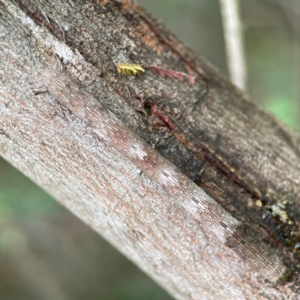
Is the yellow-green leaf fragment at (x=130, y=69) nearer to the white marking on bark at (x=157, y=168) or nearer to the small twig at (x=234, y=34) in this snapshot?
the white marking on bark at (x=157, y=168)

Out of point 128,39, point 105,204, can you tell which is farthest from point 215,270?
point 128,39

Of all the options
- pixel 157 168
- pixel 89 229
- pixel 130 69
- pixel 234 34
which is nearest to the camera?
pixel 157 168

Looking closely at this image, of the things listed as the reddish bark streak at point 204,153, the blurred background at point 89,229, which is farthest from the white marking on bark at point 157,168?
the blurred background at point 89,229

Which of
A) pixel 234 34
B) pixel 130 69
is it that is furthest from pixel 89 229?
pixel 130 69

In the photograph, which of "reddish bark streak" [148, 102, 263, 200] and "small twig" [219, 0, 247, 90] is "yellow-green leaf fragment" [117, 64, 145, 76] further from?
"small twig" [219, 0, 247, 90]

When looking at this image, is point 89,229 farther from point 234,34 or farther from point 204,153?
point 204,153
